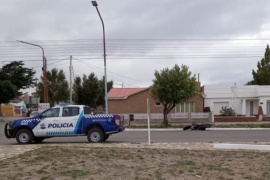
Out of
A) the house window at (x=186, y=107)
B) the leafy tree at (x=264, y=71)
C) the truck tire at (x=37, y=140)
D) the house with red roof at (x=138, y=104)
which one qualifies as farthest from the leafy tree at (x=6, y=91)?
the truck tire at (x=37, y=140)

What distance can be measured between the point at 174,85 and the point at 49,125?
16.6m

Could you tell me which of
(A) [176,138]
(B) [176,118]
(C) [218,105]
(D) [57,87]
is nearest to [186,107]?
(C) [218,105]

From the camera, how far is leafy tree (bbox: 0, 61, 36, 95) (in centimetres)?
7275

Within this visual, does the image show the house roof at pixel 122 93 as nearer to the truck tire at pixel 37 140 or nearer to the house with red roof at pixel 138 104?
the house with red roof at pixel 138 104

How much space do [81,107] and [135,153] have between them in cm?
712

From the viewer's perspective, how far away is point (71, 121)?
60.8 ft

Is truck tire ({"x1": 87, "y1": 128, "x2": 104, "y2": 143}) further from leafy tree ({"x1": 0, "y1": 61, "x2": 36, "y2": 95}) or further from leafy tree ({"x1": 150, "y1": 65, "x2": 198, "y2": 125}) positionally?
leafy tree ({"x1": 0, "y1": 61, "x2": 36, "y2": 95})

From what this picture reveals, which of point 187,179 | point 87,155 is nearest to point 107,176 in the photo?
point 187,179

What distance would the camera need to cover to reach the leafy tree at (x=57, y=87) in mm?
63344

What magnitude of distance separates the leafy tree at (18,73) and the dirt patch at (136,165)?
2497 inches

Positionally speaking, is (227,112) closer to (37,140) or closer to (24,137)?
(37,140)

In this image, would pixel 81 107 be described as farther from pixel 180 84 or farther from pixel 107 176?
pixel 180 84

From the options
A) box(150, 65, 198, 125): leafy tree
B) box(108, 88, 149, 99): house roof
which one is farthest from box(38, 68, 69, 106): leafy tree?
box(150, 65, 198, 125): leafy tree

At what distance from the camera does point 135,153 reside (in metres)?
12.2
